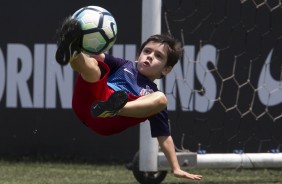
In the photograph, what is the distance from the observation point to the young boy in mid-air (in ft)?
16.2

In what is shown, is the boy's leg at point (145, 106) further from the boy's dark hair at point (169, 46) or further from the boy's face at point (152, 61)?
the boy's dark hair at point (169, 46)

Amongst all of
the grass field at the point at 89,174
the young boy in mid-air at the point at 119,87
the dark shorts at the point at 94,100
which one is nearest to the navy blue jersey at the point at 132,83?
the young boy in mid-air at the point at 119,87

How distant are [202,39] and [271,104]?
2.61 feet

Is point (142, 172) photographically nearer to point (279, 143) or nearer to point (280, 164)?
point (280, 164)

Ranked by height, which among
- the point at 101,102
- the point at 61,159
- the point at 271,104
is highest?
the point at 101,102

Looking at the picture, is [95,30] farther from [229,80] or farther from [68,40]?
[229,80]

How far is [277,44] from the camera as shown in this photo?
25.4 ft

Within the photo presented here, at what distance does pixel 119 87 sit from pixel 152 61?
0.90 ft

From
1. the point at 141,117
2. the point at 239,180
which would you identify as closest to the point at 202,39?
the point at 239,180

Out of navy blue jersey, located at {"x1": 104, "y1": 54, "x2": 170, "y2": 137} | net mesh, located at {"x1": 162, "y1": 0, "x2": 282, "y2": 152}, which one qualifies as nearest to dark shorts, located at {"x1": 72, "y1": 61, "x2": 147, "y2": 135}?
navy blue jersey, located at {"x1": 104, "y1": 54, "x2": 170, "y2": 137}

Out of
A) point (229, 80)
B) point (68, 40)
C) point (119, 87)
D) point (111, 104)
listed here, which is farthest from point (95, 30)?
point (229, 80)

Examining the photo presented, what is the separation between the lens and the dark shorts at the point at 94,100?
5.21 metres

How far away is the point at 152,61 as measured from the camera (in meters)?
5.68

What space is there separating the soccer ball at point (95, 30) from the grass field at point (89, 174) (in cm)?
196
